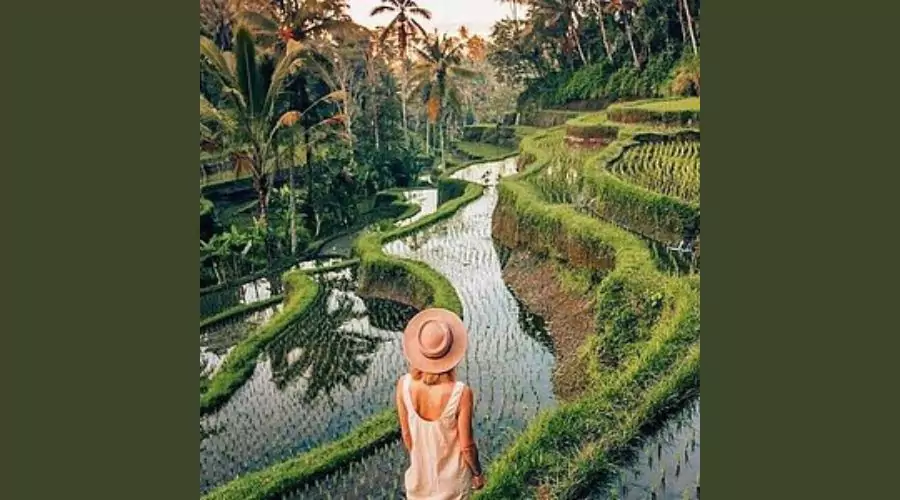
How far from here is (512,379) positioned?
511cm

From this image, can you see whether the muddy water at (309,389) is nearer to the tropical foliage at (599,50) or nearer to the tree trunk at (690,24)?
the tropical foliage at (599,50)

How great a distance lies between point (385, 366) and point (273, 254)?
0.95 metres

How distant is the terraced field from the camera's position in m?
5.14

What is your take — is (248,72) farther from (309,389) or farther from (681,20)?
(681,20)

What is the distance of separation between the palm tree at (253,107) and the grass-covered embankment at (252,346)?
43 centimetres

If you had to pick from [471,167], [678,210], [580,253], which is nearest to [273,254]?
[471,167]

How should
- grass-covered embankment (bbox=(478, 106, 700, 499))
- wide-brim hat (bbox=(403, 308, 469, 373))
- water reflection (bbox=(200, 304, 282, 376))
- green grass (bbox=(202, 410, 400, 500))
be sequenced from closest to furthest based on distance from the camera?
1. wide-brim hat (bbox=(403, 308, 469, 373))
2. grass-covered embankment (bbox=(478, 106, 700, 499))
3. green grass (bbox=(202, 410, 400, 500))
4. water reflection (bbox=(200, 304, 282, 376))

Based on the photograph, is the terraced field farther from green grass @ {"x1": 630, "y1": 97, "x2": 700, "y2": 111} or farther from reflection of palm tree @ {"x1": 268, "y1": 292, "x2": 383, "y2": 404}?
reflection of palm tree @ {"x1": 268, "y1": 292, "x2": 383, "y2": 404}

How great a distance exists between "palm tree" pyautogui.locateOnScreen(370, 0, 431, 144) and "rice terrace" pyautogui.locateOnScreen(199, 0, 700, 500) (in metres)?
0.01

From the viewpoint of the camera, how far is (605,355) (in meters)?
4.98

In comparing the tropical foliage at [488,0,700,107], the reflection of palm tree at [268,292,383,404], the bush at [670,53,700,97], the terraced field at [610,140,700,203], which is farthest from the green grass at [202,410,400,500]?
the bush at [670,53,700,97]

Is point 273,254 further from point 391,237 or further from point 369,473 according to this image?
point 369,473

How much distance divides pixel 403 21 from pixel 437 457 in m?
2.51

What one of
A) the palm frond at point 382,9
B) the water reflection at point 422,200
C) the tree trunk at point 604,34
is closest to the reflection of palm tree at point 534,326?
the water reflection at point 422,200
